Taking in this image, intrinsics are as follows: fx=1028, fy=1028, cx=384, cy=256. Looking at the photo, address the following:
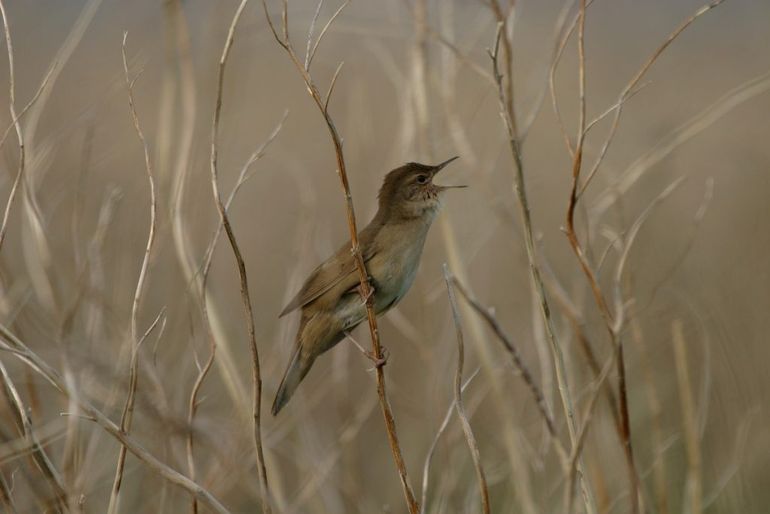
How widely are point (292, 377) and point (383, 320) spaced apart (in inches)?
102

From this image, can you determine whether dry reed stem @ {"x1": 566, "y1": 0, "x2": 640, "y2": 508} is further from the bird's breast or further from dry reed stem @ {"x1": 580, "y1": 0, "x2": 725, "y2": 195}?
the bird's breast

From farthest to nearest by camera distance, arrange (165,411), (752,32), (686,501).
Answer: (752,32) → (686,501) → (165,411)

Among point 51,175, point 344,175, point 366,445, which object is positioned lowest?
point 366,445

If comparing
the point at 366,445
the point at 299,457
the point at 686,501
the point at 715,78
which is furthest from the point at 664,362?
the point at 715,78

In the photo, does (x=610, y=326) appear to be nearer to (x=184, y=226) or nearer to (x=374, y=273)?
(x=184, y=226)

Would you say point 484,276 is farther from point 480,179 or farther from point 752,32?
point 752,32

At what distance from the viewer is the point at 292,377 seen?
317cm

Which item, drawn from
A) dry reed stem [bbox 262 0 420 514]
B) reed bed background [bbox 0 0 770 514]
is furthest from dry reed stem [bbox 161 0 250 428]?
dry reed stem [bbox 262 0 420 514]

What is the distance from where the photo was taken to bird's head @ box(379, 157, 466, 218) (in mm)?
3432

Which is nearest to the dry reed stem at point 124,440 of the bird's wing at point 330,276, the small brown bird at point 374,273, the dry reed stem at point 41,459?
the dry reed stem at point 41,459

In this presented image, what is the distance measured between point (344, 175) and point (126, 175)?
19.1 ft

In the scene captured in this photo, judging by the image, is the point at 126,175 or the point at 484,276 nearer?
the point at 484,276

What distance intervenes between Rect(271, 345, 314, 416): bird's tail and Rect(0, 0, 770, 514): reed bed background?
0.09 metres

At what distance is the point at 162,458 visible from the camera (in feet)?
8.43
